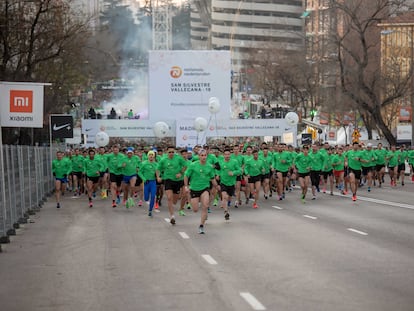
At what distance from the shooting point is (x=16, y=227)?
857 inches

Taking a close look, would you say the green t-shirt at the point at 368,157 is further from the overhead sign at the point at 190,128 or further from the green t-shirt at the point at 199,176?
the green t-shirt at the point at 199,176

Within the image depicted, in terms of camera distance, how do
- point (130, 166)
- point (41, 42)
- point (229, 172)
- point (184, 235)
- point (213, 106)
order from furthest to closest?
point (213, 106), point (41, 42), point (130, 166), point (229, 172), point (184, 235)

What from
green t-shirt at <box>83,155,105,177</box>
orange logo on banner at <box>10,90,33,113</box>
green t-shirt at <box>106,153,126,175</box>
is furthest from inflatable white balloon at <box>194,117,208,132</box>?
orange logo on banner at <box>10,90,33,113</box>

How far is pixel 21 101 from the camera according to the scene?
2002 centimetres

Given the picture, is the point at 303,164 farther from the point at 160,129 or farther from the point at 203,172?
the point at 160,129

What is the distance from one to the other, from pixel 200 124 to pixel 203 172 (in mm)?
26345

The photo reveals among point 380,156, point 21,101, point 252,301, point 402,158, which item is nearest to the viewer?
point 252,301

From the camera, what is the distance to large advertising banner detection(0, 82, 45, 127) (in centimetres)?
1984

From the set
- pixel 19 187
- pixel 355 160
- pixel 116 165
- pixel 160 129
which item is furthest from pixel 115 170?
pixel 160 129

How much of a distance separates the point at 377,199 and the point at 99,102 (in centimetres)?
7767

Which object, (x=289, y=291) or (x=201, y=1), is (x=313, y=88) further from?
(x=201, y=1)

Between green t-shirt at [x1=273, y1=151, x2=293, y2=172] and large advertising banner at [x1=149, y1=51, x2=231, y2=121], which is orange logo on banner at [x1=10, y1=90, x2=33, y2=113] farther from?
large advertising banner at [x1=149, y1=51, x2=231, y2=121]

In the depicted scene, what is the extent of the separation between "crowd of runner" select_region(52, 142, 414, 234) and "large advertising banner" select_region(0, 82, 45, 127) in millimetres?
3469

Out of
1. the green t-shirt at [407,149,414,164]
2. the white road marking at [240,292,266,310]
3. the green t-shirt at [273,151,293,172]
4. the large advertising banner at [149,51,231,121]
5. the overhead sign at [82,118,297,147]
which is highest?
the large advertising banner at [149,51,231,121]
